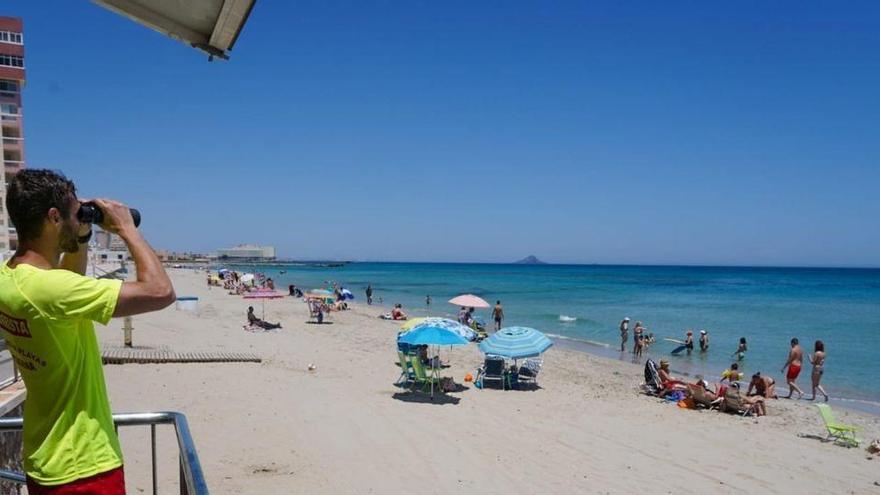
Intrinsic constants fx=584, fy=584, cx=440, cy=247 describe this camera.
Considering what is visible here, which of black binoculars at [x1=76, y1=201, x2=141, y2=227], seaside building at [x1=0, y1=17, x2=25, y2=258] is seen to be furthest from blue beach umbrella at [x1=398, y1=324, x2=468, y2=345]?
seaside building at [x1=0, y1=17, x2=25, y2=258]

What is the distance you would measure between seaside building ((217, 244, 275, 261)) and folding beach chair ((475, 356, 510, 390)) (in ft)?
489

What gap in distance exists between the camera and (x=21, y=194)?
1605 millimetres

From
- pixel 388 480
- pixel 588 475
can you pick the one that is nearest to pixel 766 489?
pixel 588 475

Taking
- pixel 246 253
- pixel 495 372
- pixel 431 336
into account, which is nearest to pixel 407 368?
pixel 431 336

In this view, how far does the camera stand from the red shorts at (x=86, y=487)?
165cm

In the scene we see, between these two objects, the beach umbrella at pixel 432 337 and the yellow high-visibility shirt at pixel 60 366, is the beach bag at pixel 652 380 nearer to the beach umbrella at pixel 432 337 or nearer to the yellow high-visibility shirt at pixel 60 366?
the beach umbrella at pixel 432 337

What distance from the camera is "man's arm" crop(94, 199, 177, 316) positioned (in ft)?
5.11

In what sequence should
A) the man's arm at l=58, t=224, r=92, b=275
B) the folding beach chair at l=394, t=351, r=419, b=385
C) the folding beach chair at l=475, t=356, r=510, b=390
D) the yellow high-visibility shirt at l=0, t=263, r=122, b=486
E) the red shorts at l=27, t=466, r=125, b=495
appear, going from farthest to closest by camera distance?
the folding beach chair at l=475, t=356, r=510, b=390
the folding beach chair at l=394, t=351, r=419, b=385
the man's arm at l=58, t=224, r=92, b=275
the red shorts at l=27, t=466, r=125, b=495
the yellow high-visibility shirt at l=0, t=263, r=122, b=486

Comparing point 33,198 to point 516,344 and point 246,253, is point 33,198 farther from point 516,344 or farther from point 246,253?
point 246,253

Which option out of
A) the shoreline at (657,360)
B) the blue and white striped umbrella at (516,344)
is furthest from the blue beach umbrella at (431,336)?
the shoreline at (657,360)

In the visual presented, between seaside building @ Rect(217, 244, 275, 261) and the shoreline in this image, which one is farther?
seaside building @ Rect(217, 244, 275, 261)

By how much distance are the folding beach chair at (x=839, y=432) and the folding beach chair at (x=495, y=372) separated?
5719mm

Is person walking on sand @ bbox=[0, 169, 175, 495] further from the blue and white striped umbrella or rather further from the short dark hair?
the blue and white striped umbrella

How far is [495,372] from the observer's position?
1251 centimetres
